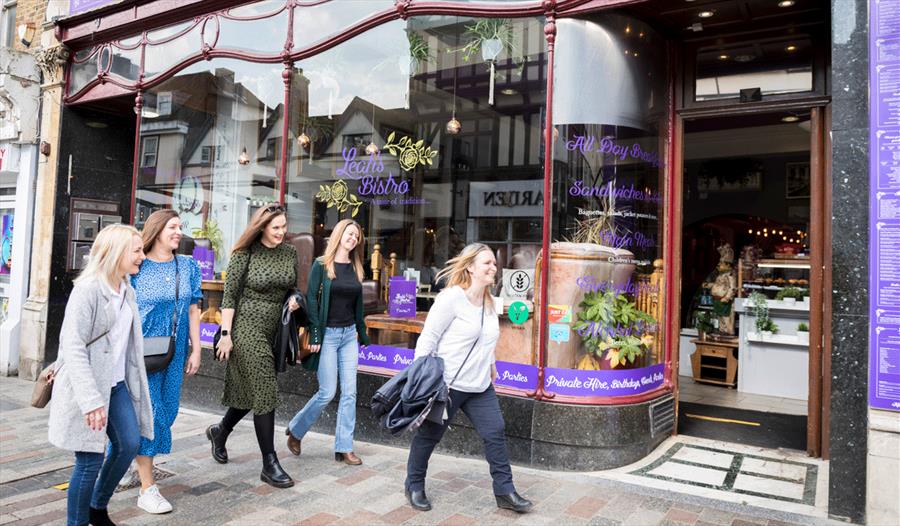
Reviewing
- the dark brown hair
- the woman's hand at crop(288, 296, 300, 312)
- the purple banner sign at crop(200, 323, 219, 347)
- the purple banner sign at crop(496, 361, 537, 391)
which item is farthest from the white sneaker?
the purple banner sign at crop(200, 323, 219, 347)

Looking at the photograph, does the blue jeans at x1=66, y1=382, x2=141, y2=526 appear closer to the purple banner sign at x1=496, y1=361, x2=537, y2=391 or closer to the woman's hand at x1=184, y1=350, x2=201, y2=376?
the woman's hand at x1=184, y1=350, x2=201, y2=376

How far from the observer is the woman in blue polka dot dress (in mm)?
4066

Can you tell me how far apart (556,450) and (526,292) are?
4.25 ft

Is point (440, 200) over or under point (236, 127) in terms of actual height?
under

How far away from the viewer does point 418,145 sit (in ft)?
21.5

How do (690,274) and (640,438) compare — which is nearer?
(640,438)

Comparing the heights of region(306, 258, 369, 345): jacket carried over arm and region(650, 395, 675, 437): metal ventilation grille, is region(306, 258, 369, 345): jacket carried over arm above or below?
above

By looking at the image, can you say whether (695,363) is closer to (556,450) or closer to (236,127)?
(556,450)

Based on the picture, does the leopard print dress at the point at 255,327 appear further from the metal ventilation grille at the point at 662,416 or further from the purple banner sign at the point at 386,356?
the metal ventilation grille at the point at 662,416

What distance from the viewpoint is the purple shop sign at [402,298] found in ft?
20.7

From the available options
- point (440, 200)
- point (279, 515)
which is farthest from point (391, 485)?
point (440, 200)

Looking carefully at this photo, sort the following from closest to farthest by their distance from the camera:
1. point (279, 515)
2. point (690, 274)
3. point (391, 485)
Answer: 1. point (279, 515)
2. point (391, 485)
3. point (690, 274)

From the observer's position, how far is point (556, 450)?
197 inches

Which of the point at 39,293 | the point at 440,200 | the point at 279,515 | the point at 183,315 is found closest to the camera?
the point at 279,515
